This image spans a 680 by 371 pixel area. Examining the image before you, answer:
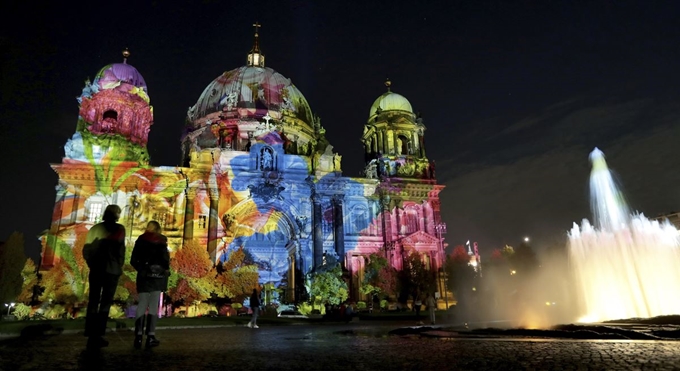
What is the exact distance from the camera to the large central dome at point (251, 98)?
56562mm

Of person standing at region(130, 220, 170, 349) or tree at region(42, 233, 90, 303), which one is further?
tree at region(42, 233, 90, 303)

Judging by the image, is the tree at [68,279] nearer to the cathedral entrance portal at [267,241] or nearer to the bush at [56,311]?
the bush at [56,311]

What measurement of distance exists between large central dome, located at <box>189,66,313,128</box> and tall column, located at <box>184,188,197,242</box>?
1534 centimetres

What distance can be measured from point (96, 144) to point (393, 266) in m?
32.4

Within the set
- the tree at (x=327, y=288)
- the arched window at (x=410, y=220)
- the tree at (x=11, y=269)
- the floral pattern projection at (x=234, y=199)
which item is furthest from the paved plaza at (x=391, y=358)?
the arched window at (x=410, y=220)

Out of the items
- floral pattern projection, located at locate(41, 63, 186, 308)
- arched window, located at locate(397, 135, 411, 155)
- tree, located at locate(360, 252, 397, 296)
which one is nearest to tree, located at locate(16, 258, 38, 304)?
floral pattern projection, located at locate(41, 63, 186, 308)

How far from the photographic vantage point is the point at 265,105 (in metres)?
57.4

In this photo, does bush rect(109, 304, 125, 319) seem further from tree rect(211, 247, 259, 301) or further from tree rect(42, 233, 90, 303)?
tree rect(211, 247, 259, 301)

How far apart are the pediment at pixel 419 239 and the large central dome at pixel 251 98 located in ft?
70.5

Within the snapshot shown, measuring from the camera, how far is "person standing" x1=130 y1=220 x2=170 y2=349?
7.29 meters

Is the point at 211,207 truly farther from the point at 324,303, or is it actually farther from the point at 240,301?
the point at 324,303

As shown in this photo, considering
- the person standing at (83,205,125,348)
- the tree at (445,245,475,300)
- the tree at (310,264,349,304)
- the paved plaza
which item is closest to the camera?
the paved plaza

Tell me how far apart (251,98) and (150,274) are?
52.9 meters

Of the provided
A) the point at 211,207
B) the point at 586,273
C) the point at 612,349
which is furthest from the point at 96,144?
the point at 612,349
